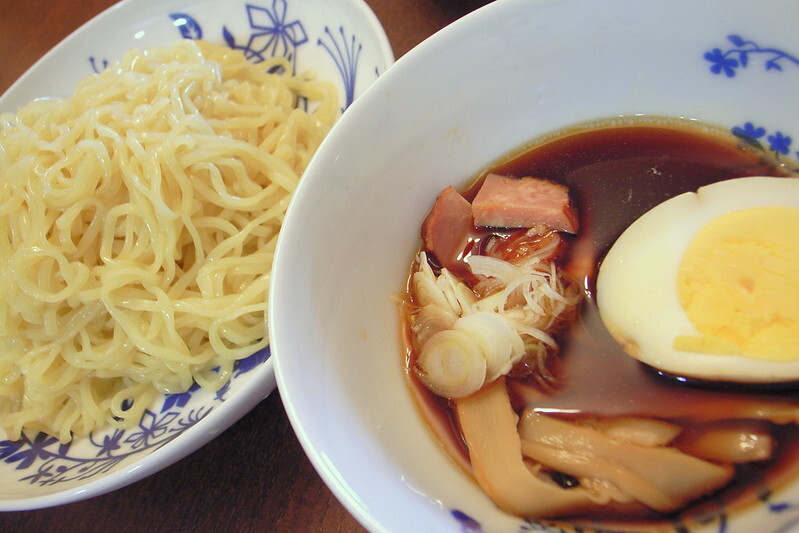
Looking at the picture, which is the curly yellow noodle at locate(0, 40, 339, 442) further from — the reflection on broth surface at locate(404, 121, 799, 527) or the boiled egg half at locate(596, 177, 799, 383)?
the boiled egg half at locate(596, 177, 799, 383)

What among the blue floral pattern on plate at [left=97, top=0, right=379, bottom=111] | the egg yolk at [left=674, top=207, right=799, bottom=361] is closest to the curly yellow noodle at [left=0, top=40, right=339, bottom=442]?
the blue floral pattern on plate at [left=97, top=0, right=379, bottom=111]

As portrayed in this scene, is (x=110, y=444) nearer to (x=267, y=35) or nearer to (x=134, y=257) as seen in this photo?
(x=134, y=257)

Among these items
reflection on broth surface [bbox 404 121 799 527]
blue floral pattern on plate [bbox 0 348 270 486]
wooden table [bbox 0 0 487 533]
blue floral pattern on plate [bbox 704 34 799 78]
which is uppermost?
blue floral pattern on plate [bbox 704 34 799 78]

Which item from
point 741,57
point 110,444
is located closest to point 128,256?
point 110,444

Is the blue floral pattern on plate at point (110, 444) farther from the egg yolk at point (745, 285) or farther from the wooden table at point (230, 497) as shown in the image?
the egg yolk at point (745, 285)

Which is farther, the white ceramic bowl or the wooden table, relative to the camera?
the wooden table

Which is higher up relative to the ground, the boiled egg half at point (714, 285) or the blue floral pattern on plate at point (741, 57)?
the blue floral pattern on plate at point (741, 57)

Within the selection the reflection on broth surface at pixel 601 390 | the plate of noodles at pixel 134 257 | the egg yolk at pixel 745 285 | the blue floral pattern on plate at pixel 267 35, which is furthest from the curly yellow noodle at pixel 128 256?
the egg yolk at pixel 745 285
